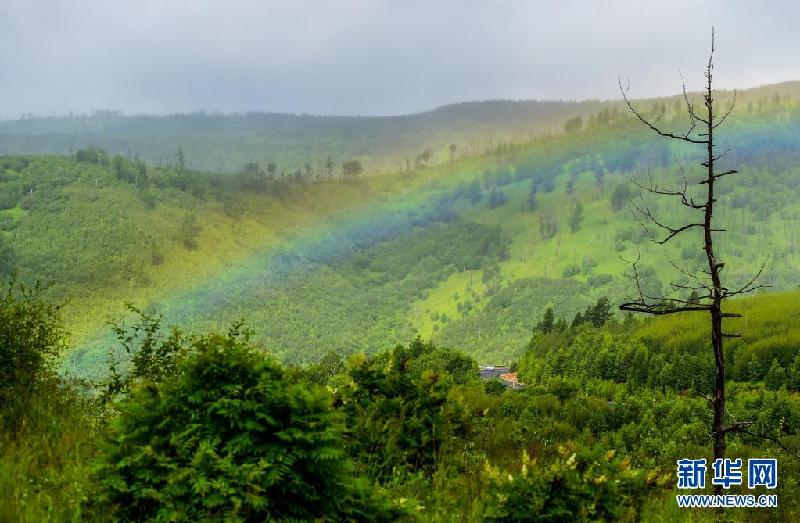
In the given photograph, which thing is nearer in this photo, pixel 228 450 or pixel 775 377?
pixel 228 450

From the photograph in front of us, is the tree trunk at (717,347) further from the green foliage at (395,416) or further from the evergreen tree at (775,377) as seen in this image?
the evergreen tree at (775,377)

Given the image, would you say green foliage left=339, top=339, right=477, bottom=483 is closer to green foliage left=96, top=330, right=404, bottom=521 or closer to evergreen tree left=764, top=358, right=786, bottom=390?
green foliage left=96, top=330, right=404, bottom=521

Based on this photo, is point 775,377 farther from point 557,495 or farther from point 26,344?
point 26,344

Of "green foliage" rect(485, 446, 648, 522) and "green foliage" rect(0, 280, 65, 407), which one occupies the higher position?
"green foliage" rect(0, 280, 65, 407)

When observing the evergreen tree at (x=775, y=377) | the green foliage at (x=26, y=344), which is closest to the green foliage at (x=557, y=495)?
the green foliage at (x=26, y=344)

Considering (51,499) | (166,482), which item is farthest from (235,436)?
(51,499)

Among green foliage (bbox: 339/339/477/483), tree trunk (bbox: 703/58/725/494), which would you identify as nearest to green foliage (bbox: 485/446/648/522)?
green foliage (bbox: 339/339/477/483)

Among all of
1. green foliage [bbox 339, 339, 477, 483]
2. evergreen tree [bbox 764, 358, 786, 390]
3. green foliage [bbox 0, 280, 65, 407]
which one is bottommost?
evergreen tree [bbox 764, 358, 786, 390]

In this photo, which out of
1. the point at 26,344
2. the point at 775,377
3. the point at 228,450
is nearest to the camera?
the point at 228,450

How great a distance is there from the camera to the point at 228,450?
4969mm

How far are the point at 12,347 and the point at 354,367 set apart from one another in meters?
4.81

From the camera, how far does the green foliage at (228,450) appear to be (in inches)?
185

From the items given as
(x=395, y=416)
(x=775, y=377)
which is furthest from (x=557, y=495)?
(x=775, y=377)

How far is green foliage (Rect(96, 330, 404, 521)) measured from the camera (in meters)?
4.71
